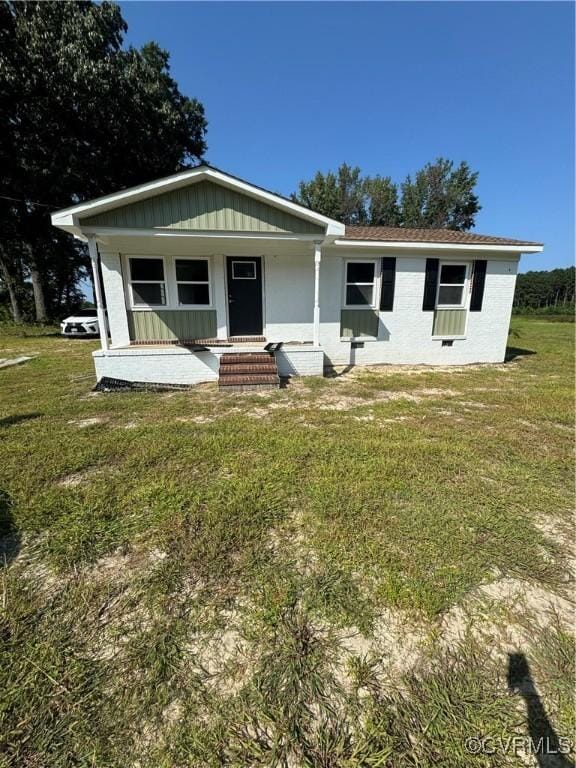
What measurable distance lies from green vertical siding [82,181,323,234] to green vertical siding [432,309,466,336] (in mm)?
4034

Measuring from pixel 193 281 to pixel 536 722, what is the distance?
8288mm

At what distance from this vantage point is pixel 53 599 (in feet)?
5.99

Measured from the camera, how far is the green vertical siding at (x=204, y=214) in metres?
6.12

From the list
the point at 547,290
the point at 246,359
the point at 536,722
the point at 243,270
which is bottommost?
the point at 536,722

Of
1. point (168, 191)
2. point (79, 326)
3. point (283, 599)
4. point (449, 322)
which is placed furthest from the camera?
point (79, 326)

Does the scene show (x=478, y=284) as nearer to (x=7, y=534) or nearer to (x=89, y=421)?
(x=89, y=421)

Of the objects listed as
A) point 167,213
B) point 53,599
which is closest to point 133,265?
point 167,213

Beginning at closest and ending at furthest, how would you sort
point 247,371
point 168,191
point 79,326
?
point 168,191
point 247,371
point 79,326

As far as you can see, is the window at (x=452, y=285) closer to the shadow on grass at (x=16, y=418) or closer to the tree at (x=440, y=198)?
the shadow on grass at (x=16, y=418)

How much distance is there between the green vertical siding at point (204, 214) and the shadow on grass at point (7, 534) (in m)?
5.22

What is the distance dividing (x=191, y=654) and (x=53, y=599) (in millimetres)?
887

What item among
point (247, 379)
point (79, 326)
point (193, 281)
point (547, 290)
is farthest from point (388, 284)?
point (547, 290)

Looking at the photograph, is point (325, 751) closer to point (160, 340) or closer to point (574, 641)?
point (574, 641)

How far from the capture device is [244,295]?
8.19 meters
